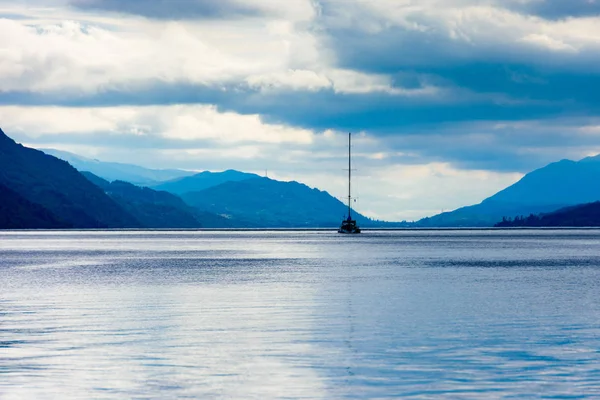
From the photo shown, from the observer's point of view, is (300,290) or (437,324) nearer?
(437,324)

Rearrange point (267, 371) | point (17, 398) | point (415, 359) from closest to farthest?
1. point (17, 398)
2. point (267, 371)
3. point (415, 359)

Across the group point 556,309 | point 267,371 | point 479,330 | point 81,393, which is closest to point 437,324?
point 479,330

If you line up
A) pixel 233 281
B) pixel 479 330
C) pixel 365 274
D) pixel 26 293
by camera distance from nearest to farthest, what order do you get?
1. pixel 479 330
2. pixel 26 293
3. pixel 233 281
4. pixel 365 274

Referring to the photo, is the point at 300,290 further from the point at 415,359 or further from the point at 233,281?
the point at 415,359

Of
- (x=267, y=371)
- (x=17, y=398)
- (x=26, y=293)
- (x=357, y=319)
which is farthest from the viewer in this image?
(x=26, y=293)

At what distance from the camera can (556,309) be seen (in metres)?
74.1

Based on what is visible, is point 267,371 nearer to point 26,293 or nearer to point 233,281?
point 26,293

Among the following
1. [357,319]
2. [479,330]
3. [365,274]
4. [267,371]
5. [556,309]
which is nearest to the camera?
[267,371]

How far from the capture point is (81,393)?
38.6m

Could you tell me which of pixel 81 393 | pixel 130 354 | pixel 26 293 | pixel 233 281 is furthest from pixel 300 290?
pixel 81 393

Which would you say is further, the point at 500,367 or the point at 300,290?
the point at 300,290

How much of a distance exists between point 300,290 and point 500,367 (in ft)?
174

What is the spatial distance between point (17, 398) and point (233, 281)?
75.2 meters

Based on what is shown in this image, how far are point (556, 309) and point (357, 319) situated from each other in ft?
57.6
